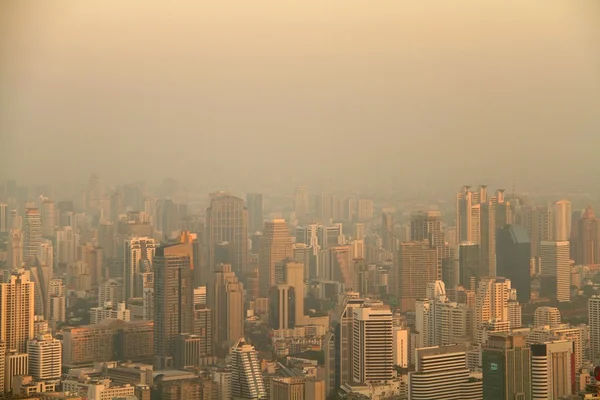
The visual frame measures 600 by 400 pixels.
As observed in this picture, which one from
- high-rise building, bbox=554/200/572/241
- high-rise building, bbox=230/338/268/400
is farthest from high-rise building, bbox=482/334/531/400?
high-rise building, bbox=230/338/268/400

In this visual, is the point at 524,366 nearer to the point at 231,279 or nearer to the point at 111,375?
the point at 231,279

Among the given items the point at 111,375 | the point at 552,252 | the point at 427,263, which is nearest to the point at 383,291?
the point at 427,263

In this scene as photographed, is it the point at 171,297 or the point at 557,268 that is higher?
the point at 557,268

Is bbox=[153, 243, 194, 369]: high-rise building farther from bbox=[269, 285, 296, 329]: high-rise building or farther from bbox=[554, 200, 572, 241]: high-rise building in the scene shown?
bbox=[554, 200, 572, 241]: high-rise building

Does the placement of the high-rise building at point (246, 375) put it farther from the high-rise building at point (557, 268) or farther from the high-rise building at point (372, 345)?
the high-rise building at point (557, 268)

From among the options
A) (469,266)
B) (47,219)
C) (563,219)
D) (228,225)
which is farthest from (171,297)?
(563,219)

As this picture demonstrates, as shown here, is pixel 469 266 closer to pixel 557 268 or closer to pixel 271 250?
pixel 557 268

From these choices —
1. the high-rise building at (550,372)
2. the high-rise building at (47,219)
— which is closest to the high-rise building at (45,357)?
the high-rise building at (47,219)
